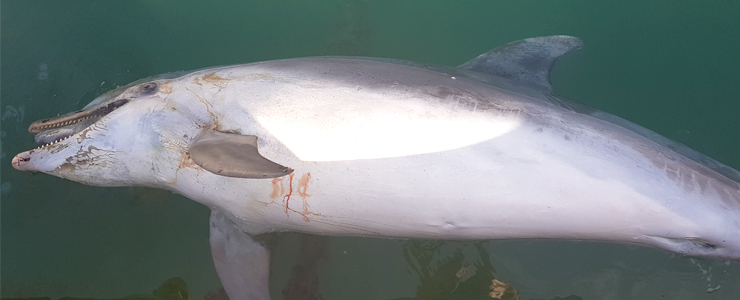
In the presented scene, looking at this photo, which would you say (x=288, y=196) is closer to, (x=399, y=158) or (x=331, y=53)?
(x=399, y=158)

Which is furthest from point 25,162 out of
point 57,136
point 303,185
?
point 303,185

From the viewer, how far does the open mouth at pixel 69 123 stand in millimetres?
3469

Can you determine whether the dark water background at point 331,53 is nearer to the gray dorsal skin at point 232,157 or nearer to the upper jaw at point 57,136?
the upper jaw at point 57,136

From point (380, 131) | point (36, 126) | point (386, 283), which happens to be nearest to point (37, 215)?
point (36, 126)

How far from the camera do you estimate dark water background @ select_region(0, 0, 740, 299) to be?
4.38m

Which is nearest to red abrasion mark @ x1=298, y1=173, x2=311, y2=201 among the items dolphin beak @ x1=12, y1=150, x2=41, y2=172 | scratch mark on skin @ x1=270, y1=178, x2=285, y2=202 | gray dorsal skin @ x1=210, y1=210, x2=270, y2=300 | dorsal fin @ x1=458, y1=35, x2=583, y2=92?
scratch mark on skin @ x1=270, y1=178, x2=285, y2=202

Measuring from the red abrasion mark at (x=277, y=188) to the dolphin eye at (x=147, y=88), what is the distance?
4.40 feet

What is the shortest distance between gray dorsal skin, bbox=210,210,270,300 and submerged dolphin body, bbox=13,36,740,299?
0.50 meters

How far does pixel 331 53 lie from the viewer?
5438 millimetres

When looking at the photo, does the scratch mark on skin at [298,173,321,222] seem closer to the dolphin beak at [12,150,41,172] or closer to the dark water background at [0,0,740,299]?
the dark water background at [0,0,740,299]

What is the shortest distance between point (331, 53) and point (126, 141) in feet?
9.26

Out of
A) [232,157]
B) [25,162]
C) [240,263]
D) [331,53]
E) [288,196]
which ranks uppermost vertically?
[331,53]

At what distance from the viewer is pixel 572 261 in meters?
4.41

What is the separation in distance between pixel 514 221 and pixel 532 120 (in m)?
0.71
